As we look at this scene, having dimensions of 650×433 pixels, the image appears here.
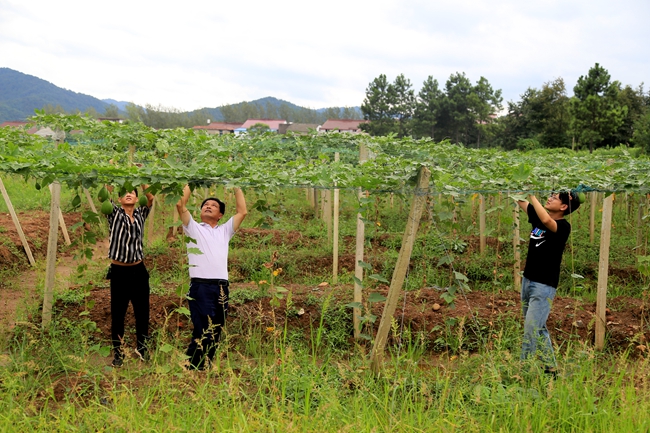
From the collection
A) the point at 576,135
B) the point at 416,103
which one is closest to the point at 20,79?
the point at 416,103

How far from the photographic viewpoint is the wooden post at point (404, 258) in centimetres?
345

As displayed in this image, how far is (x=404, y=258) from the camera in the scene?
3557mm

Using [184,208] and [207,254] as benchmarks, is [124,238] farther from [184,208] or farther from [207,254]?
[207,254]

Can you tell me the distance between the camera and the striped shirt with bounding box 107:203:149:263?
411 centimetres

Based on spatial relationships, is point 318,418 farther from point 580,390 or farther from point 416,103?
point 416,103

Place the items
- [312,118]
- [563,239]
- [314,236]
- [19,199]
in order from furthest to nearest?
[312,118] → [19,199] → [314,236] → [563,239]

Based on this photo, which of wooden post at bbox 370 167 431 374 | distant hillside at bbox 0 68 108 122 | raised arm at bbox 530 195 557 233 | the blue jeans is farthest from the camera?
distant hillside at bbox 0 68 108 122

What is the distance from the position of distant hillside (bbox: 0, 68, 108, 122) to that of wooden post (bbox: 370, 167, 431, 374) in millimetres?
178319

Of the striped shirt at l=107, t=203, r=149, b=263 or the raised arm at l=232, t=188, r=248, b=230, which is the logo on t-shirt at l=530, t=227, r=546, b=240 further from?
the striped shirt at l=107, t=203, r=149, b=263

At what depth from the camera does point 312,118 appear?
11994cm

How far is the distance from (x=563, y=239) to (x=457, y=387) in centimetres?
137

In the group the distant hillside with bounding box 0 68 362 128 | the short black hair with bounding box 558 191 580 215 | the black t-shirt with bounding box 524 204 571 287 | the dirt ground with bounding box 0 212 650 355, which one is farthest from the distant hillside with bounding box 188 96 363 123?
the black t-shirt with bounding box 524 204 571 287

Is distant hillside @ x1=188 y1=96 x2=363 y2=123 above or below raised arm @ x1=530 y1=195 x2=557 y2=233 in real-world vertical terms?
above

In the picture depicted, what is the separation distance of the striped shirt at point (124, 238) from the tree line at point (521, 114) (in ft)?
66.8
